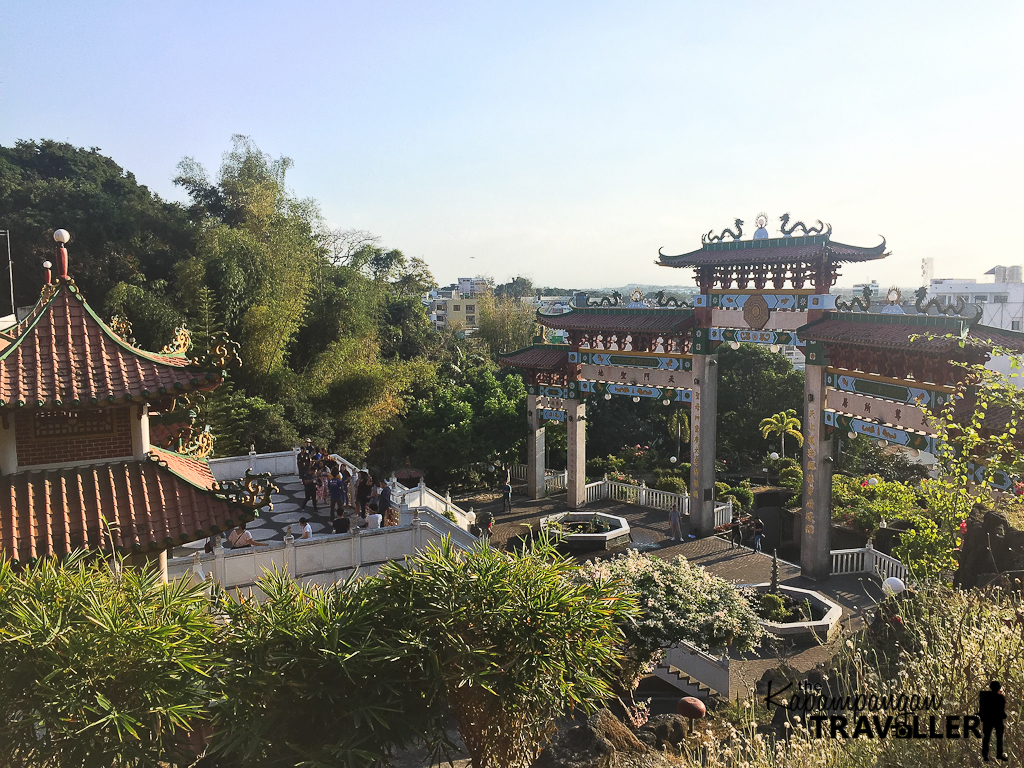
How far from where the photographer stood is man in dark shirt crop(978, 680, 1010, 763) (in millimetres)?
3891

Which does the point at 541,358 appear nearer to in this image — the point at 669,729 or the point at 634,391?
the point at 634,391

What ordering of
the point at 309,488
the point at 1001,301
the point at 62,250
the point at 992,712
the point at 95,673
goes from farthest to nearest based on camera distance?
the point at 1001,301
the point at 309,488
the point at 62,250
the point at 95,673
the point at 992,712

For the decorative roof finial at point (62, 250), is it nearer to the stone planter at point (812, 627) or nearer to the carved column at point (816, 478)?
the stone planter at point (812, 627)

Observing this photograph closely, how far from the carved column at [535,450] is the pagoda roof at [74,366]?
15337mm

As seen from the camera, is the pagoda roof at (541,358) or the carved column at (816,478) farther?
the pagoda roof at (541,358)

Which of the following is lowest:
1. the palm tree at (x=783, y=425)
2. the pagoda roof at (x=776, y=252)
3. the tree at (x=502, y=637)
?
the palm tree at (x=783, y=425)

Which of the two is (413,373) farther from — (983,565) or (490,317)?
(983,565)

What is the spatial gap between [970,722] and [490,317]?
36.3m

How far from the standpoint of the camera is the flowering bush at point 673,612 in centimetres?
902

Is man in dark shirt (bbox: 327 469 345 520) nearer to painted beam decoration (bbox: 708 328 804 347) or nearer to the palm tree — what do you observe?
painted beam decoration (bbox: 708 328 804 347)

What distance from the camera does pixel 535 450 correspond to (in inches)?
875

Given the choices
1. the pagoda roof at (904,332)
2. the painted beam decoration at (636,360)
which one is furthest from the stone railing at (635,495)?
the pagoda roof at (904,332)

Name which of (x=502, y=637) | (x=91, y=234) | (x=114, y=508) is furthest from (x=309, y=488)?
(x=91, y=234)

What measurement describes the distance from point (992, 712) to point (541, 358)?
18050mm
